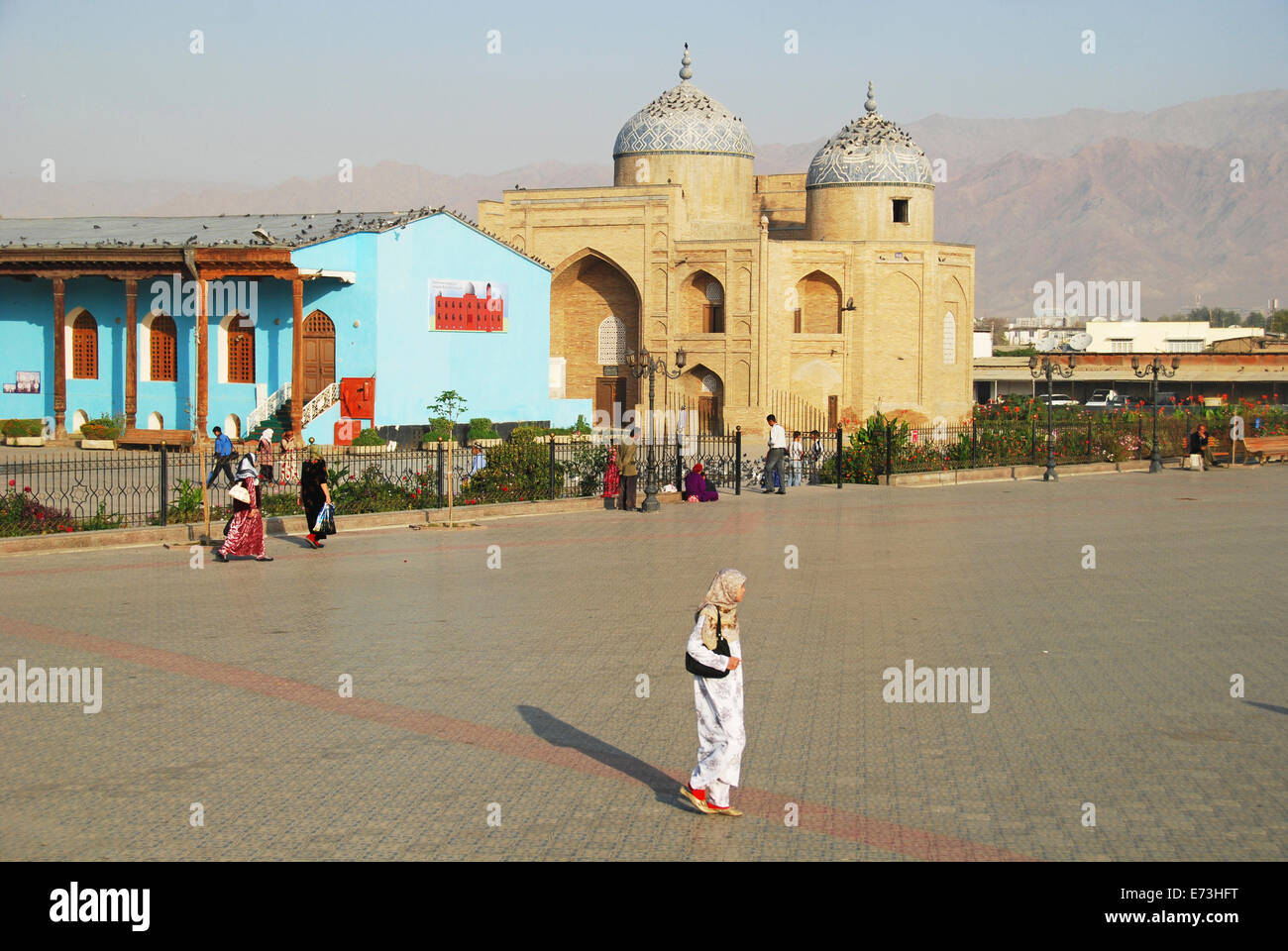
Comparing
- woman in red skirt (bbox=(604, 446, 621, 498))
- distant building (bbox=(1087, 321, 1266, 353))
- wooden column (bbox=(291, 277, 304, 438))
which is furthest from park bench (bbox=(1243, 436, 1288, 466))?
distant building (bbox=(1087, 321, 1266, 353))

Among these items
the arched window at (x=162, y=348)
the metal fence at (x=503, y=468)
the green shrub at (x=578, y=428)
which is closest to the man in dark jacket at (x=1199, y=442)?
the metal fence at (x=503, y=468)

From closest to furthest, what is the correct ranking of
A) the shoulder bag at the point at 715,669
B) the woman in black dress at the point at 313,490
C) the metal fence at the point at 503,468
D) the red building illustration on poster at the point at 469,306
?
1. the shoulder bag at the point at 715,669
2. the woman in black dress at the point at 313,490
3. the metal fence at the point at 503,468
4. the red building illustration on poster at the point at 469,306

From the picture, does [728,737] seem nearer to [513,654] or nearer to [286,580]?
[513,654]

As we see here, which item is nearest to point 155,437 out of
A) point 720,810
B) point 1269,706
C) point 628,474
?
point 628,474

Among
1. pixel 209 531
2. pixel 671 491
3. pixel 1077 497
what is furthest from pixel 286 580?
pixel 1077 497

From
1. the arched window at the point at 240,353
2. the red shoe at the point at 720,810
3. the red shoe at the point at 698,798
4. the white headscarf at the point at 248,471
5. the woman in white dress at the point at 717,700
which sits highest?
the arched window at the point at 240,353

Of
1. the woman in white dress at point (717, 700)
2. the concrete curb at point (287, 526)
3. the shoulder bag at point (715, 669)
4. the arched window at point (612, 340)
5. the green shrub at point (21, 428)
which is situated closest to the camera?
the woman in white dress at point (717, 700)

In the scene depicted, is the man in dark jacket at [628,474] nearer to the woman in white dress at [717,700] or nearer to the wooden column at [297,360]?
the wooden column at [297,360]

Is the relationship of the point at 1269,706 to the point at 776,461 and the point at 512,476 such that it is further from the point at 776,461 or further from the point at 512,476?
the point at 776,461

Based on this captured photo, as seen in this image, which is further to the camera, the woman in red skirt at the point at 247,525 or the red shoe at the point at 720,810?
the woman in red skirt at the point at 247,525

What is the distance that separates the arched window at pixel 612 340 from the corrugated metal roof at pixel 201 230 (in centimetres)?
1328

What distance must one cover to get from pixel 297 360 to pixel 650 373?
9665 millimetres

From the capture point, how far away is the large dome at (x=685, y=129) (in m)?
50.9

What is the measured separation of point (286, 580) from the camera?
14023mm
